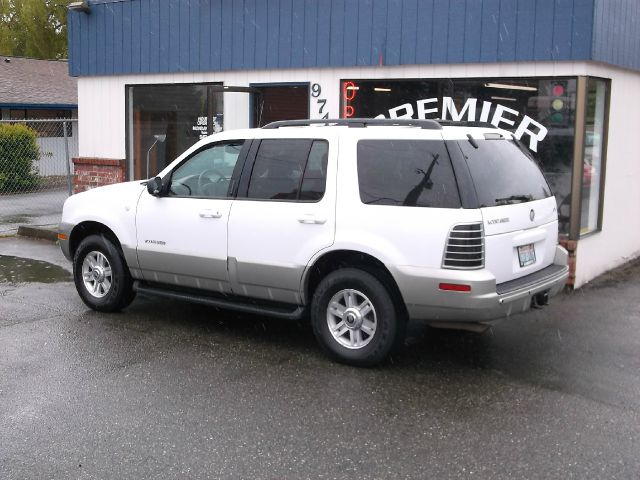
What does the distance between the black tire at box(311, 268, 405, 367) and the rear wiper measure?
1080mm

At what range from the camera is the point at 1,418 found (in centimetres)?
530

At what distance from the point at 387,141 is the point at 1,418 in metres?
3.39

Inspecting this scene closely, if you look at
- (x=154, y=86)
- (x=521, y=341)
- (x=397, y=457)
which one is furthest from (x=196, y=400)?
(x=154, y=86)

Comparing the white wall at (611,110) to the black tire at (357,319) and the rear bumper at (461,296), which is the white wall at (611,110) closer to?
the rear bumper at (461,296)

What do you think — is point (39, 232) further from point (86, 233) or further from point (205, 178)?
point (205, 178)

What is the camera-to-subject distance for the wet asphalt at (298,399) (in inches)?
185

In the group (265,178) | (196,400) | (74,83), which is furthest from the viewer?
(74,83)

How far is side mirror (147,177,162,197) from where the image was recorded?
748 cm

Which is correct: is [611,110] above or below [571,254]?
above

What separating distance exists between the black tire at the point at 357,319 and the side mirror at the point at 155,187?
1885mm

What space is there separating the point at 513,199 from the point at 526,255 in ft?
1.47

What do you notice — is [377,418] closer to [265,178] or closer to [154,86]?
[265,178]

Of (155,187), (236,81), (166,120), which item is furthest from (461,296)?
(166,120)

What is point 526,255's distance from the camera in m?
6.41
